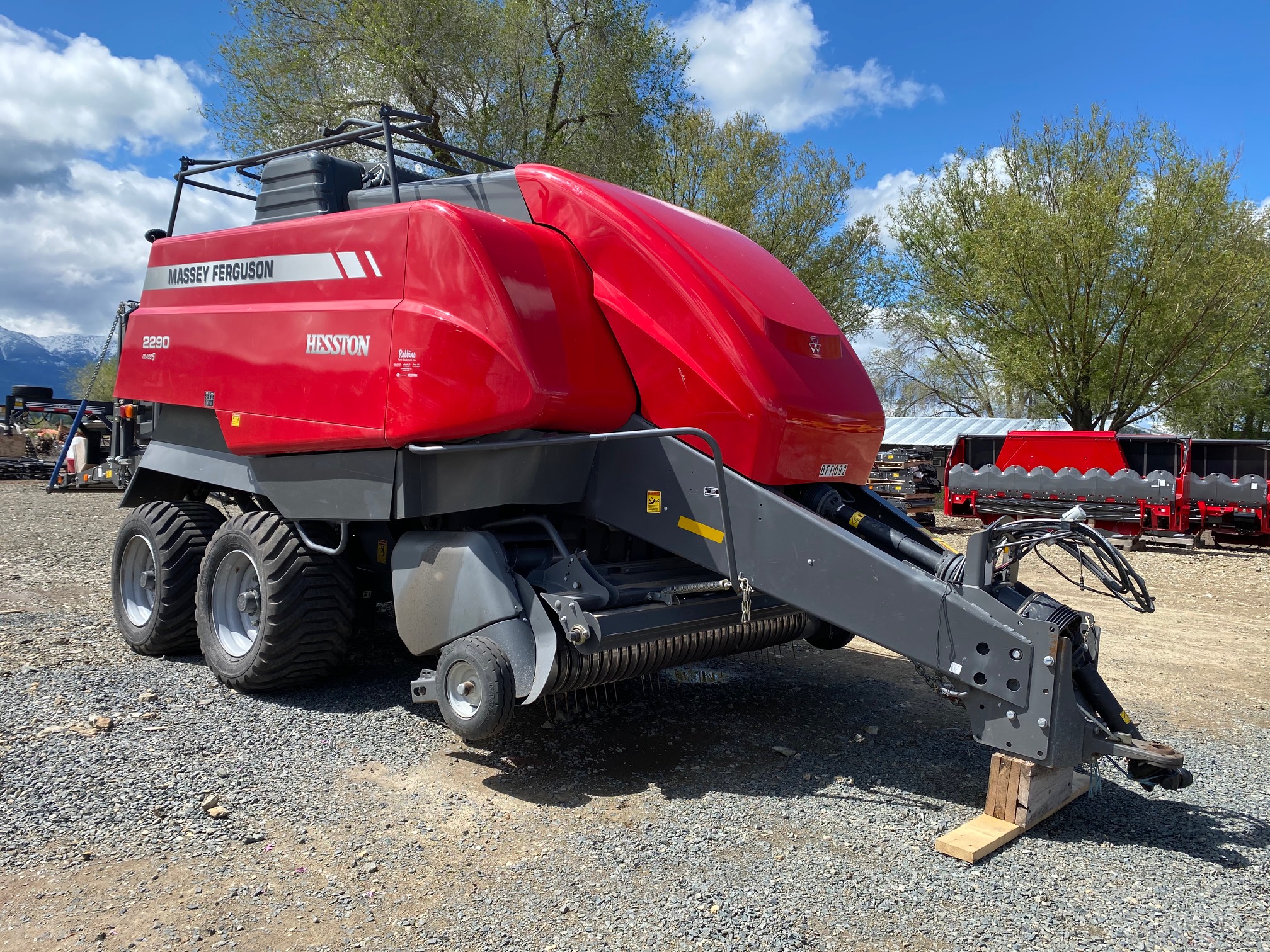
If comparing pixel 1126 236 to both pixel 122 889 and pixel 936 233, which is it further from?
pixel 122 889

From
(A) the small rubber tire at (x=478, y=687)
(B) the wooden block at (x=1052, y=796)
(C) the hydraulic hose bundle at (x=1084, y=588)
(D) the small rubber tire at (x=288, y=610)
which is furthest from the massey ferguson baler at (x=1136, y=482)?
(A) the small rubber tire at (x=478, y=687)

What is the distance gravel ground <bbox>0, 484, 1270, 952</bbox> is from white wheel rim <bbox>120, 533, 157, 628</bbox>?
376 mm

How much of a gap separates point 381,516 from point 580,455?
3.33 ft

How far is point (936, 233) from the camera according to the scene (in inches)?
945

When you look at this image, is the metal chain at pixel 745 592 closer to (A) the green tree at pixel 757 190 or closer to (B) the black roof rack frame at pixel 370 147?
(B) the black roof rack frame at pixel 370 147

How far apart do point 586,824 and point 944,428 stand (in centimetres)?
3304

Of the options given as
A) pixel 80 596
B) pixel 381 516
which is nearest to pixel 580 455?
pixel 381 516

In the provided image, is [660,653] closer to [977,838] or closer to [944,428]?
[977,838]

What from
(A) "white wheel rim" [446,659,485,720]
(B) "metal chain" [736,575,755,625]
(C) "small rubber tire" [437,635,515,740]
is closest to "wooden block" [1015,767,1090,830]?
(B) "metal chain" [736,575,755,625]

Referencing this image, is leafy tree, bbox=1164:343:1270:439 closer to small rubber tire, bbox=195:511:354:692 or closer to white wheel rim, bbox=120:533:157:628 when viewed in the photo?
small rubber tire, bbox=195:511:354:692

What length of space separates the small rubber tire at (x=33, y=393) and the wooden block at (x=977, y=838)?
70.0 feet

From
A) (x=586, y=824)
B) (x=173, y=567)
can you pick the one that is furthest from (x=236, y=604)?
(x=586, y=824)

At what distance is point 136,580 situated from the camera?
648 cm

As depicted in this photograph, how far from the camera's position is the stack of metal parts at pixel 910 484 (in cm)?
1872
